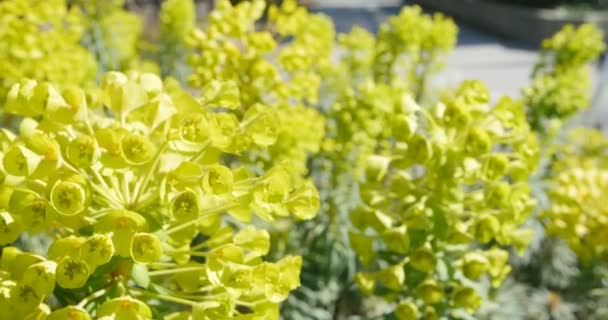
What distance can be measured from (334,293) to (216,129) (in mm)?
1800

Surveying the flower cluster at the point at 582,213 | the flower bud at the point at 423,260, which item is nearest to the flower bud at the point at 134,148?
the flower bud at the point at 423,260

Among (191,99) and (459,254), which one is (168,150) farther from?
(459,254)

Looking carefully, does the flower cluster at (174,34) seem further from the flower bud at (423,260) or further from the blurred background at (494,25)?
the flower bud at (423,260)

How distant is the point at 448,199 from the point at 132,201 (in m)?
0.95

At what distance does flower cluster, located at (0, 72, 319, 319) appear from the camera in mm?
1254

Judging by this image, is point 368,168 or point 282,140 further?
point 282,140

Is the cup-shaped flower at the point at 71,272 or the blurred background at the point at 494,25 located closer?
the cup-shaped flower at the point at 71,272

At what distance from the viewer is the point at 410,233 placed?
1979mm

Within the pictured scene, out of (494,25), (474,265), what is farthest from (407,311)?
(494,25)

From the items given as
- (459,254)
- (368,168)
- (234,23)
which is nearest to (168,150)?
(368,168)

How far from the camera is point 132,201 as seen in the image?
138 cm

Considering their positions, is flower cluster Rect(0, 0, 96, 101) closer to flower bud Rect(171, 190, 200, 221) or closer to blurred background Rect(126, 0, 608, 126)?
flower bud Rect(171, 190, 200, 221)

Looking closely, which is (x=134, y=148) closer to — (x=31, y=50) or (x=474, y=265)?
(x=474, y=265)

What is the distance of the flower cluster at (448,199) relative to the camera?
1.85m
